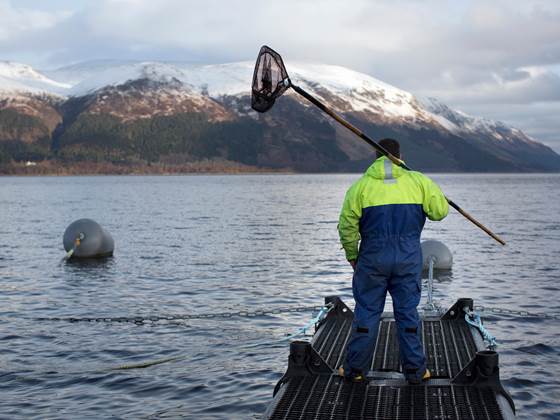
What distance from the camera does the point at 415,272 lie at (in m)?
9.42

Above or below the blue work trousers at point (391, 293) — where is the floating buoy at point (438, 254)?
below

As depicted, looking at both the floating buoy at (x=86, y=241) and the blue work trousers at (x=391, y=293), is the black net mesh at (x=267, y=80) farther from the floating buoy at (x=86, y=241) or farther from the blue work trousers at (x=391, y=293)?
the floating buoy at (x=86, y=241)

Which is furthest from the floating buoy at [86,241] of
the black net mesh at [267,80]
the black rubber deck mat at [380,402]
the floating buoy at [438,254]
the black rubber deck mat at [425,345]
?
the black rubber deck mat at [380,402]

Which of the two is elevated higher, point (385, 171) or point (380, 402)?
point (385, 171)

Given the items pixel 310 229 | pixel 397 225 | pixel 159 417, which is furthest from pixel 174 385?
pixel 310 229

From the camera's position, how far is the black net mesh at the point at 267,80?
1065 centimetres

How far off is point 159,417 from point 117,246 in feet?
86.4

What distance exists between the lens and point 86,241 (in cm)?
3064

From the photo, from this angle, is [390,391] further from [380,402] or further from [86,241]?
[86,241]

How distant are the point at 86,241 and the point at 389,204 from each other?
916 inches

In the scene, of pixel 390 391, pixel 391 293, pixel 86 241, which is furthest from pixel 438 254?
pixel 390 391

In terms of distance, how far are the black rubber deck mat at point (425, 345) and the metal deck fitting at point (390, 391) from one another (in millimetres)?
16

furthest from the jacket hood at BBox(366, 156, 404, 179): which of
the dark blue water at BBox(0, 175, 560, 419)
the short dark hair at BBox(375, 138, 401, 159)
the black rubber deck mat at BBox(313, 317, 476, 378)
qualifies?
the dark blue water at BBox(0, 175, 560, 419)

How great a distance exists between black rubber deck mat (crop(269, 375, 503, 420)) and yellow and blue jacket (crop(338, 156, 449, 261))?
6.22 ft
